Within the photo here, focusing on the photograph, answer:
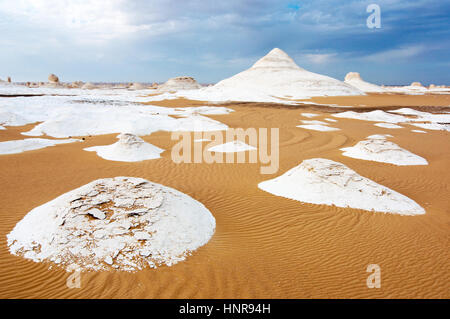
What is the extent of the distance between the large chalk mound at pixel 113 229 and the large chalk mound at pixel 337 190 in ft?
9.29

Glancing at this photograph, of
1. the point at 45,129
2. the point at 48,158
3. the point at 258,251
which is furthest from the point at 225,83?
the point at 258,251

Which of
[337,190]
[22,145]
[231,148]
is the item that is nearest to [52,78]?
[22,145]

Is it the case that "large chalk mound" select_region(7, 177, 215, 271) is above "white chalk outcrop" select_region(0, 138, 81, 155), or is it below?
below

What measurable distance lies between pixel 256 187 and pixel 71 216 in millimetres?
4931

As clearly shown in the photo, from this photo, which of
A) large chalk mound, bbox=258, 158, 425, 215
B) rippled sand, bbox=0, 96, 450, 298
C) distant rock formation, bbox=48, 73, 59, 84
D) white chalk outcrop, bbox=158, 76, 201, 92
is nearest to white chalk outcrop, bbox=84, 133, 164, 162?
rippled sand, bbox=0, 96, 450, 298

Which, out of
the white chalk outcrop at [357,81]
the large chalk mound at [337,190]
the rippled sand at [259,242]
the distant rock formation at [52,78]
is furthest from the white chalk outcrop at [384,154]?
the distant rock formation at [52,78]

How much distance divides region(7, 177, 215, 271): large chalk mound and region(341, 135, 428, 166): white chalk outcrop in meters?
8.92

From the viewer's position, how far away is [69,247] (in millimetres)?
4117

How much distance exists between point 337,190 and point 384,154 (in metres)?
5.89

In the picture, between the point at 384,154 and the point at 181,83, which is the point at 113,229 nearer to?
the point at 384,154

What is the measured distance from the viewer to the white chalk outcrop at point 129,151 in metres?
10.8

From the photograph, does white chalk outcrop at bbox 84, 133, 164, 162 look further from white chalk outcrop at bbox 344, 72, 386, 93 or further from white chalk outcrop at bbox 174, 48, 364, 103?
white chalk outcrop at bbox 344, 72, 386, 93

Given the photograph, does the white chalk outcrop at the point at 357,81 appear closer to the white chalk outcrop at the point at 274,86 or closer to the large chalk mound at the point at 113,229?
the white chalk outcrop at the point at 274,86

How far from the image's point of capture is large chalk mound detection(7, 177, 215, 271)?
13.3 feet
